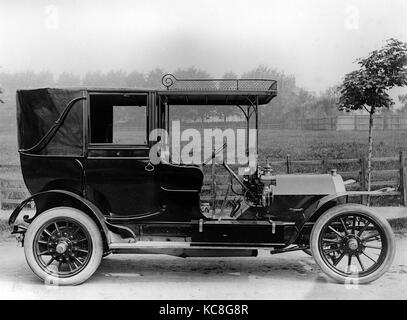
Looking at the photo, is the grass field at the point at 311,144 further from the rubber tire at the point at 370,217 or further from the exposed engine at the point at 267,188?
the rubber tire at the point at 370,217

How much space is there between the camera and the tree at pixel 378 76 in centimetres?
820

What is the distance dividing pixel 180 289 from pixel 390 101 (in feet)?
20.3

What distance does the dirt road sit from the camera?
171 inches

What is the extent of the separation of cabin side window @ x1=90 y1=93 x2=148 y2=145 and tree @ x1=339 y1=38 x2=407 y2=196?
15.4 ft

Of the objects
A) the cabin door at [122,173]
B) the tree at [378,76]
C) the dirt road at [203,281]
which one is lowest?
the dirt road at [203,281]

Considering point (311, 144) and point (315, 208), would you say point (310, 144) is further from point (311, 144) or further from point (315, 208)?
point (315, 208)

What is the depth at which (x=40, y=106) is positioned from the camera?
15.8 feet

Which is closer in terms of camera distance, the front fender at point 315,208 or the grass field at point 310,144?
the front fender at point 315,208

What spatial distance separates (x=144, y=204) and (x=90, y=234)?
0.63m

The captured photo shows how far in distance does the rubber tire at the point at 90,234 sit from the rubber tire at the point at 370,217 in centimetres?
221

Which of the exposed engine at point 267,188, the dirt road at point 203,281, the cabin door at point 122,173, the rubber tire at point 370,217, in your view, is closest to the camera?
the dirt road at point 203,281

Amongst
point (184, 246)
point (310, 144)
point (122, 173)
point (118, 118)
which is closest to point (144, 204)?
point (122, 173)

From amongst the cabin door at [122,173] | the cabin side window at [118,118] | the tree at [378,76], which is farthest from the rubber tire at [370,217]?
the tree at [378,76]
